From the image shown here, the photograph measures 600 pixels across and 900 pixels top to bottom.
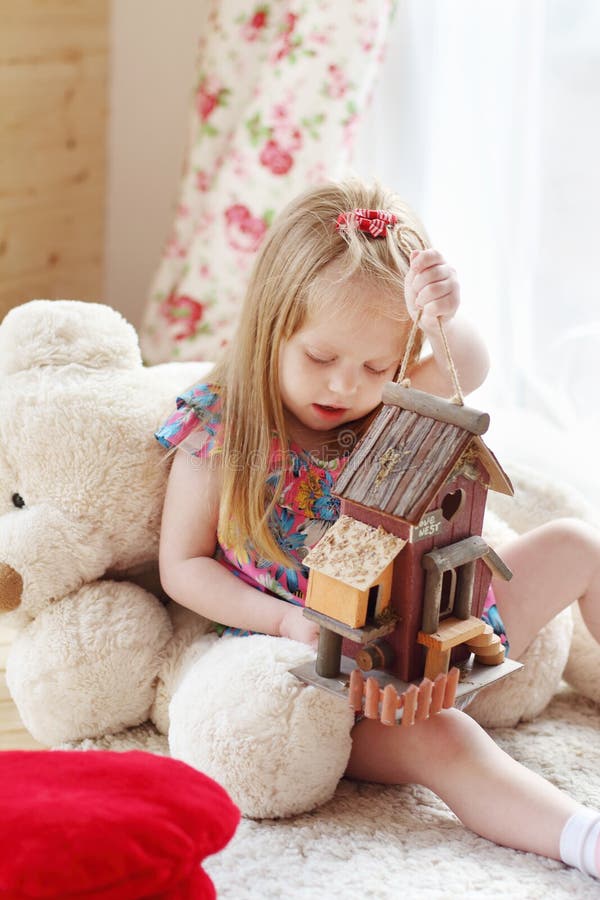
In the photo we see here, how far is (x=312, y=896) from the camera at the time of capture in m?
0.95

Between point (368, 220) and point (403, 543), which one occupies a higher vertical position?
point (368, 220)

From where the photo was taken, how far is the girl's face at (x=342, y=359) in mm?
1107

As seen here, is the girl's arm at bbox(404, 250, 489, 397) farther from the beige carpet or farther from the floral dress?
the beige carpet

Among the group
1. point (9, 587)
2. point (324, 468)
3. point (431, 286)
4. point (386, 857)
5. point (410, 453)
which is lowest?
point (386, 857)

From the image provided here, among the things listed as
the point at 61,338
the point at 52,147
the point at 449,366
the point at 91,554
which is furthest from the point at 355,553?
the point at 52,147

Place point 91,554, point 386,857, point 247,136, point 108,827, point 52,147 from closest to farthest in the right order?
point 108,827
point 386,857
point 91,554
point 247,136
point 52,147

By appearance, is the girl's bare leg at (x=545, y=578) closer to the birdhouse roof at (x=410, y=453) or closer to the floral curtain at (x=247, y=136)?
the birdhouse roof at (x=410, y=453)

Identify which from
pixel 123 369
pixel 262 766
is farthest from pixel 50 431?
pixel 262 766

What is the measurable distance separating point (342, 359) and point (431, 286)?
0.55 ft

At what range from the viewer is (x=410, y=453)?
0.92 metres

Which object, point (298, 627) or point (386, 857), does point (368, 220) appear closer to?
point (298, 627)

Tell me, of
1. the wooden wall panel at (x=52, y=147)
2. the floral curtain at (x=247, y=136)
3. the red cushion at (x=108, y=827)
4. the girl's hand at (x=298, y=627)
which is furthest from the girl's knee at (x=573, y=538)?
the wooden wall panel at (x=52, y=147)

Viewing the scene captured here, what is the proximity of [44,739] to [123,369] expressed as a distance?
0.40 m

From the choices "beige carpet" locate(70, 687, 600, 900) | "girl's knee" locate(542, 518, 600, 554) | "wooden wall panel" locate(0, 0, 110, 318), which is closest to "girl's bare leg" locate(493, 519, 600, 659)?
"girl's knee" locate(542, 518, 600, 554)
